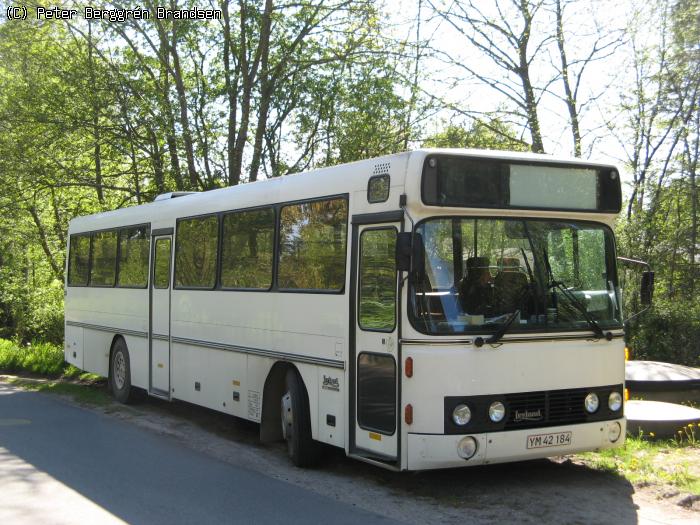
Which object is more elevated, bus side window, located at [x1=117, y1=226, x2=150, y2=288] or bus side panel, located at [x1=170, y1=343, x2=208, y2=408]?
bus side window, located at [x1=117, y1=226, x2=150, y2=288]

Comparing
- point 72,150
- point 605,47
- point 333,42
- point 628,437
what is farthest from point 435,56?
point 628,437

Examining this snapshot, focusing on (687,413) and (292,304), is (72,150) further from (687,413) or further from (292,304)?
(687,413)

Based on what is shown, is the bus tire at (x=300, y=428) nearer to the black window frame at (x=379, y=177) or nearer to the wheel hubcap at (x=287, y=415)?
the wheel hubcap at (x=287, y=415)

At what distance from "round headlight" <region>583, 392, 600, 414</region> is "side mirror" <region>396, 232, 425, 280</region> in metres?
2.03

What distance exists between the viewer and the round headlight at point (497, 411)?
22.8 ft

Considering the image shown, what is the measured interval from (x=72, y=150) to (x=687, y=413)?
1585cm

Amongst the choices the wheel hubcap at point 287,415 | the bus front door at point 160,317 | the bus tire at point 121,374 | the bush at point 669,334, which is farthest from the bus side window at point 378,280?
the bush at point 669,334

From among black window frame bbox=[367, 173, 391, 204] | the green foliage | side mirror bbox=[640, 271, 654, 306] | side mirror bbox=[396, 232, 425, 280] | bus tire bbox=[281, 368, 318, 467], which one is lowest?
bus tire bbox=[281, 368, 318, 467]

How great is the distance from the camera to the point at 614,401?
7559mm

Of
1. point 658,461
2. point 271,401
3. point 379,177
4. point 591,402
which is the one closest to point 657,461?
point 658,461

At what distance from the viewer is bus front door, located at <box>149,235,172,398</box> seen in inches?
475

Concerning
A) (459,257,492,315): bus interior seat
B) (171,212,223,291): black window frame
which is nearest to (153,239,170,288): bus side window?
(171,212,223,291): black window frame

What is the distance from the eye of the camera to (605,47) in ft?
64.2

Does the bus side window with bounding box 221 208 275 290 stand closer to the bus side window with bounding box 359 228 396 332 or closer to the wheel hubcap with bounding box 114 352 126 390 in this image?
the bus side window with bounding box 359 228 396 332
